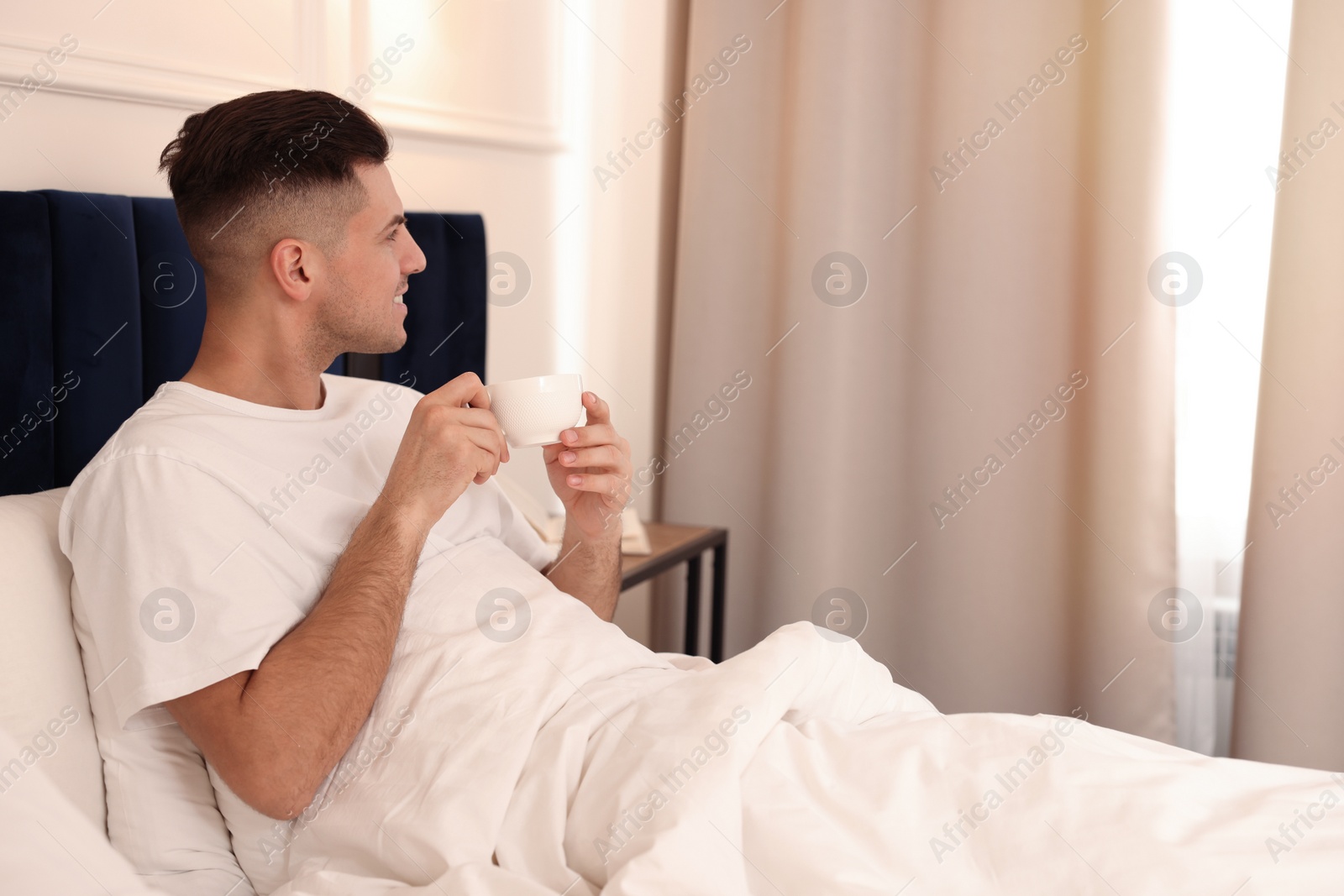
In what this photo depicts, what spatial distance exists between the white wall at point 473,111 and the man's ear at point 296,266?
0.96ft

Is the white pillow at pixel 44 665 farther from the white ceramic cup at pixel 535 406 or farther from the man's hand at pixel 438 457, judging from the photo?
the white ceramic cup at pixel 535 406

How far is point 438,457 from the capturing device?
1.13m

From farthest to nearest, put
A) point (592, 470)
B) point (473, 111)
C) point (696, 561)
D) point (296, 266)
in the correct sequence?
point (696, 561) → point (473, 111) → point (592, 470) → point (296, 266)

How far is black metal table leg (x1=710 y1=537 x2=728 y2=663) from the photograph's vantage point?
2.32m

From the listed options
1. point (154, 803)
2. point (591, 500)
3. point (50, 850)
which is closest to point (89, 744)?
point (154, 803)

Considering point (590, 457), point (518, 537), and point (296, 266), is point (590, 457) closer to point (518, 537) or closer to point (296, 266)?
point (518, 537)

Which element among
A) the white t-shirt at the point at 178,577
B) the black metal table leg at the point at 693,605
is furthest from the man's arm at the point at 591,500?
the black metal table leg at the point at 693,605

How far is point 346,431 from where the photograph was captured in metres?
1.29

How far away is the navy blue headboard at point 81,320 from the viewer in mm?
1146

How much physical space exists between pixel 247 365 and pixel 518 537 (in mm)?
426

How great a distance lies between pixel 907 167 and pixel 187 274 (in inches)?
60.0

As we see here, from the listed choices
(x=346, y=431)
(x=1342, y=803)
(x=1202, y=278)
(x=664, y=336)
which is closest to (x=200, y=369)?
(x=346, y=431)

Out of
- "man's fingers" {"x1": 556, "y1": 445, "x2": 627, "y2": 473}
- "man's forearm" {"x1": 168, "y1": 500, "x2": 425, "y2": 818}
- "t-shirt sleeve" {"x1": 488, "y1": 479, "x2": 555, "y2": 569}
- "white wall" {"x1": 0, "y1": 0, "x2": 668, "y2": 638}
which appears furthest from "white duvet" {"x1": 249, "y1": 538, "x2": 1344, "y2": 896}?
"white wall" {"x1": 0, "y1": 0, "x2": 668, "y2": 638}

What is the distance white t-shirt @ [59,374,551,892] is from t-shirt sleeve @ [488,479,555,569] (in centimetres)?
29
